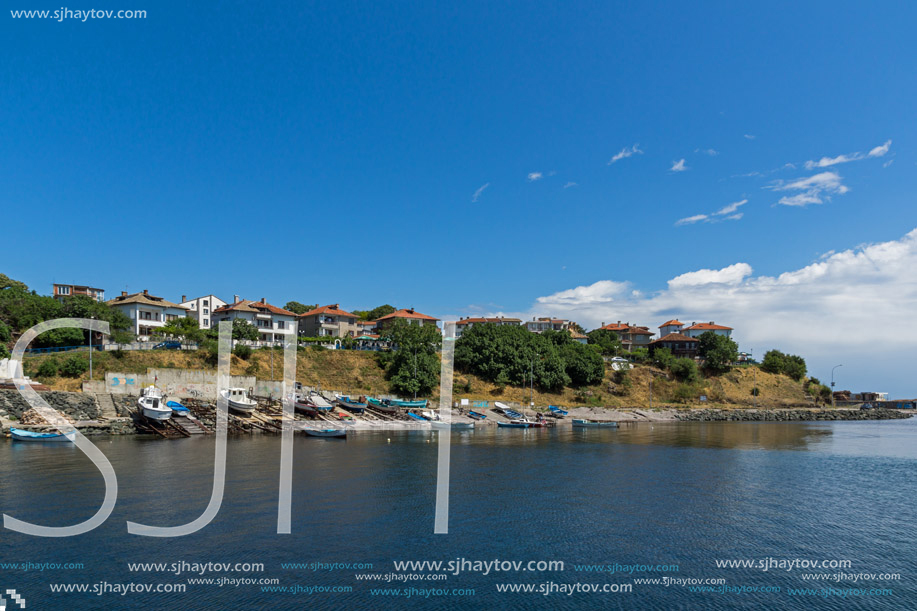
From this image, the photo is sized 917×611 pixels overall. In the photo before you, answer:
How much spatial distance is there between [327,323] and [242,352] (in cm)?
2923

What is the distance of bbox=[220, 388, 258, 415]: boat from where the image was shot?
5447 centimetres

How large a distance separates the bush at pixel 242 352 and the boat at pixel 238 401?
14.4m

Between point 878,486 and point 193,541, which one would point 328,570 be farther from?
point 878,486

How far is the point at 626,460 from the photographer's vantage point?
128 feet

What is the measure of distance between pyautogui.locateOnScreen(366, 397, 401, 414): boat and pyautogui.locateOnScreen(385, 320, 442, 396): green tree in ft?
17.4

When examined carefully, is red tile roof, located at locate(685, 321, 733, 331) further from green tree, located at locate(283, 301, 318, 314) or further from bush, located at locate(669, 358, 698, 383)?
green tree, located at locate(283, 301, 318, 314)

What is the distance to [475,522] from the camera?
2188 centimetres

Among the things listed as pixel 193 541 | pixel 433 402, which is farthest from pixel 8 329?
pixel 193 541

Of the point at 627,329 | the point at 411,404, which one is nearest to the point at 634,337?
the point at 627,329

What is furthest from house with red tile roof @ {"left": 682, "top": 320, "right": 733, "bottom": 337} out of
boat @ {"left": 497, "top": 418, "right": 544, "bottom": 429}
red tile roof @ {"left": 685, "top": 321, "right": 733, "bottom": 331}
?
boat @ {"left": 497, "top": 418, "right": 544, "bottom": 429}

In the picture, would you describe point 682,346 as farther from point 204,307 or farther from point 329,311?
point 204,307

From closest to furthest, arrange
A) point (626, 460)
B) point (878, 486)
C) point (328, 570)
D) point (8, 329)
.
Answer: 1. point (328, 570)
2. point (878, 486)
3. point (626, 460)
4. point (8, 329)

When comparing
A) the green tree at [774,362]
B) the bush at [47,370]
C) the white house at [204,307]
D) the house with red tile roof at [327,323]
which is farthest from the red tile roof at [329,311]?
the green tree at [774,362]

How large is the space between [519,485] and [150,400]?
37388 millimetres
